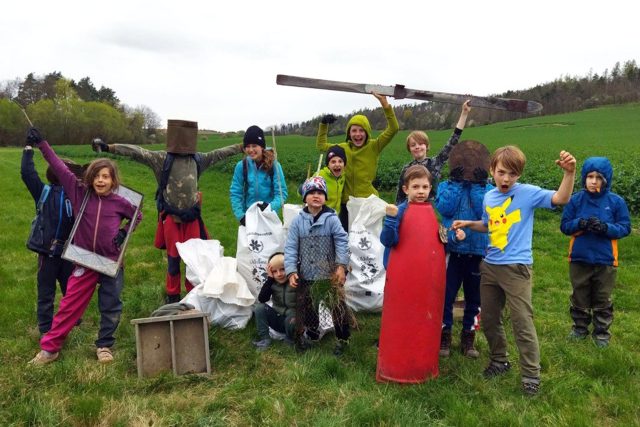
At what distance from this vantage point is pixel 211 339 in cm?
457

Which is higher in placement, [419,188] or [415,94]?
[415,94]

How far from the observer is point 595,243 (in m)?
4.62

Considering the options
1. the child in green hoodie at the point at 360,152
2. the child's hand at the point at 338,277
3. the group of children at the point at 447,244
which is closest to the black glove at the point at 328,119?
the child in green hoodie at the point at 360,152

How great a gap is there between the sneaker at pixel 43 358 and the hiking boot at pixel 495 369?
3761 mm

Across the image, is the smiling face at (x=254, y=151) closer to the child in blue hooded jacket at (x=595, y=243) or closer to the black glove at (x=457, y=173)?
the black glove at (x=457, y=173)

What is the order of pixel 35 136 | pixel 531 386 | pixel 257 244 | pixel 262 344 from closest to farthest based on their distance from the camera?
pixel 531 386, pixel 35 136, pixel 262 344, pixel 257 244

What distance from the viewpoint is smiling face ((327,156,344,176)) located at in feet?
16.7

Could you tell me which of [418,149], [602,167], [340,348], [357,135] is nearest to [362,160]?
[357,135]

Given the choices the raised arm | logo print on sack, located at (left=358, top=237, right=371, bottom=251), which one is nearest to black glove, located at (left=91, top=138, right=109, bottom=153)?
logo print on sack, located at (left=358, top=237, right=371, bottom=251)

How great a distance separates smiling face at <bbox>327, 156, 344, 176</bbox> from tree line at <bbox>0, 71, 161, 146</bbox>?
1489 inches

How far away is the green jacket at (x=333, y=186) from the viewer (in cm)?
528

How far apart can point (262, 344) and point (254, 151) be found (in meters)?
2.13

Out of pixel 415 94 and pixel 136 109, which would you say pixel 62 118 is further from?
pixel 415 94

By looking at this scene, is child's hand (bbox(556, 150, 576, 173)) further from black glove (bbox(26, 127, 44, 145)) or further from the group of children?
black glove (bbox(26, 127, 44, 145))
